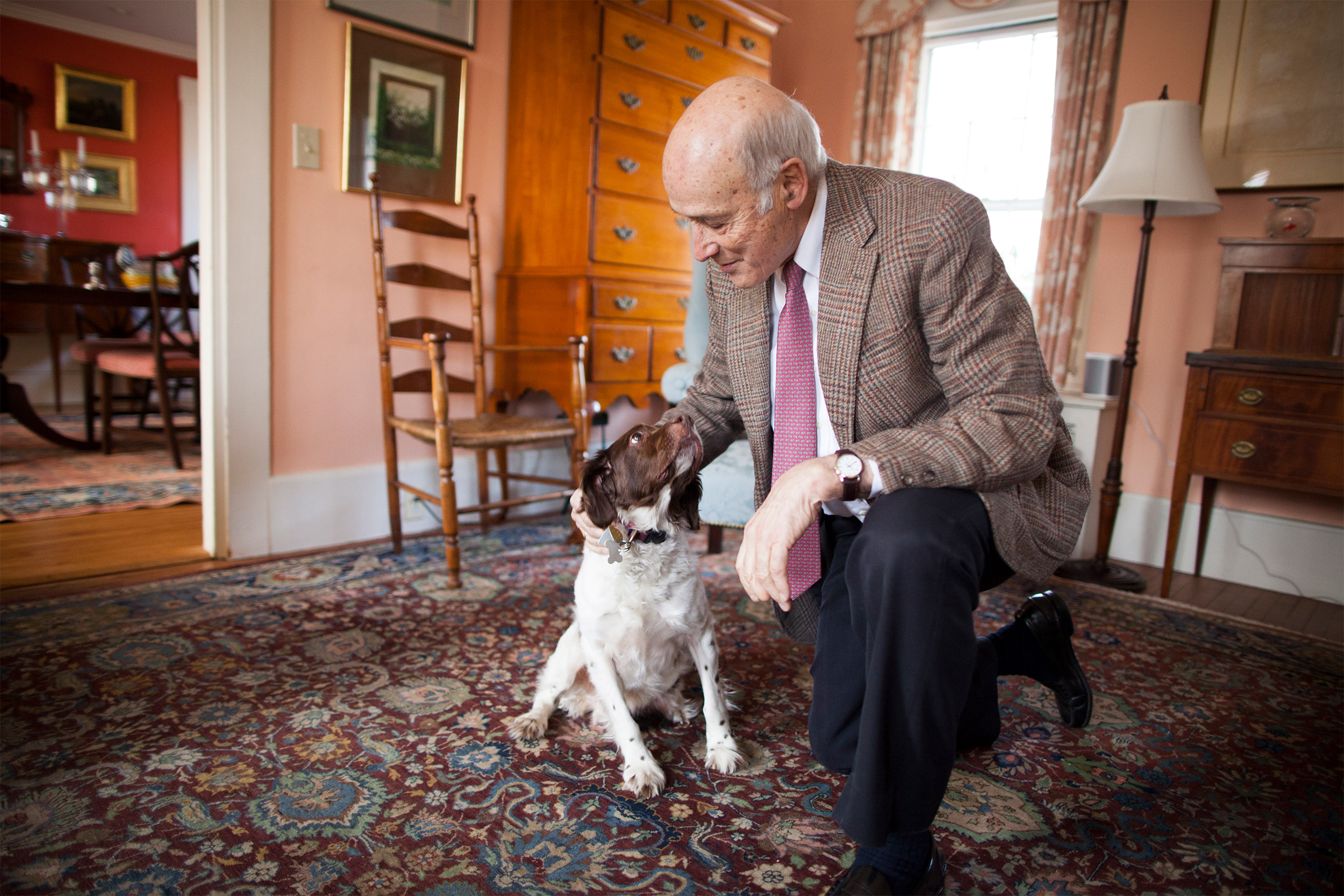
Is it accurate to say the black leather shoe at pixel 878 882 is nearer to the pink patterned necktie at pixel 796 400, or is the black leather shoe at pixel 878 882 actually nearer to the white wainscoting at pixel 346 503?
the pink patterned necktie at pixel 796 400

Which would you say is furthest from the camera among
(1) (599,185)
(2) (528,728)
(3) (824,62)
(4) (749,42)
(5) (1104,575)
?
(3) (824,62)

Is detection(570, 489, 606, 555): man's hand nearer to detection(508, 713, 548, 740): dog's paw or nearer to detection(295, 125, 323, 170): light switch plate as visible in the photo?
detection(508, 713, 548, 740): dog's paw

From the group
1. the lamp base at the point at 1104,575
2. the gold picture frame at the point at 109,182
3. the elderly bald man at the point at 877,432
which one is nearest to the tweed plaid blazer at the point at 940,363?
the elderly bald man at the point at 877,432

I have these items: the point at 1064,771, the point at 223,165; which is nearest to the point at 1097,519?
the point at 1064,771

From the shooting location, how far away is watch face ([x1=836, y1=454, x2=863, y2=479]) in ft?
3.76

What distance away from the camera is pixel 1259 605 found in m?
2.81

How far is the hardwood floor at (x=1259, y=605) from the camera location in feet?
8.49

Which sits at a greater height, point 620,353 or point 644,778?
point 620,353

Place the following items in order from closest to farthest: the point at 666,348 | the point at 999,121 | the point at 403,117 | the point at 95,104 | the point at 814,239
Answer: the point at 814,239, the point at 403,117, the point at 666,348, the point at 999,121, the point at 95,104

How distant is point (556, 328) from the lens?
336 cm

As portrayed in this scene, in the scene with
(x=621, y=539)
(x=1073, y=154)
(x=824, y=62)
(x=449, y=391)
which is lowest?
(x=621, y=539)

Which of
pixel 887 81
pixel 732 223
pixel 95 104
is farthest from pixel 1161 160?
pixel 95 104

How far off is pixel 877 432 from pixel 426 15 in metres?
2.81

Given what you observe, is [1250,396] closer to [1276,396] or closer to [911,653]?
[1276,396]
